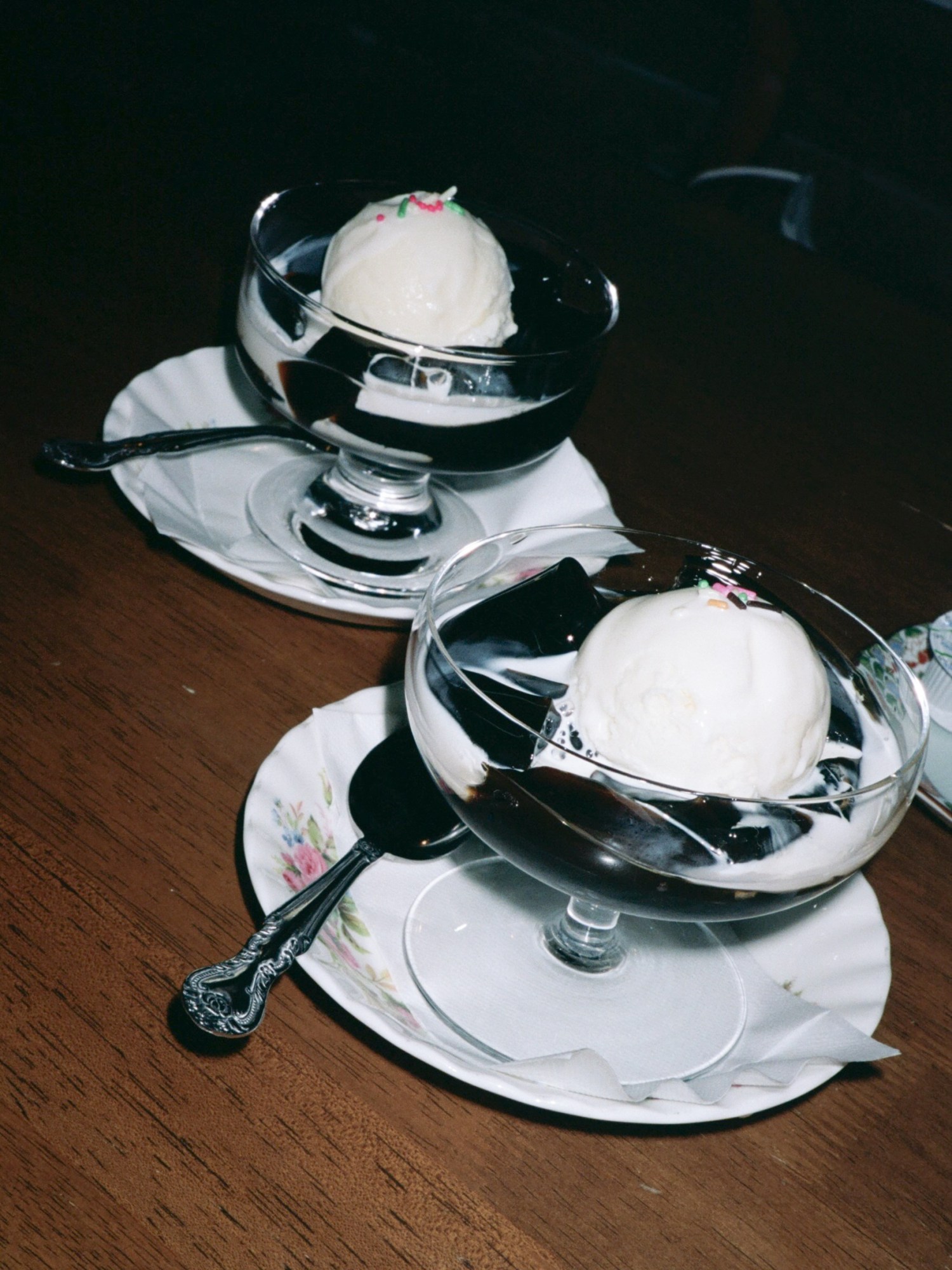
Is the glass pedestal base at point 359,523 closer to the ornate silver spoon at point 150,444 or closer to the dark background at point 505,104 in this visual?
the ornate silver spoon at point 150,444

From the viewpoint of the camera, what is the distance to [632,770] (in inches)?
25.0

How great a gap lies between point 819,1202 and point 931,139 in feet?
18.0

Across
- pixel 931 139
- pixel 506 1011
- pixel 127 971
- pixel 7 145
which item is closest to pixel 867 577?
pixel 506 1011

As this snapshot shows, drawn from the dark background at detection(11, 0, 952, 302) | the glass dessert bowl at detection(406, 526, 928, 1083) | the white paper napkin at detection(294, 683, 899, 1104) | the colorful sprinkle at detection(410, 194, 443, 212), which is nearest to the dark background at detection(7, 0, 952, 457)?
the dark background at detection(11, 0, 952, 302)

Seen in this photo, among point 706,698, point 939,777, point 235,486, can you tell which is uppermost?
point 706,698

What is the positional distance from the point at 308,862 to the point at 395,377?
41cm

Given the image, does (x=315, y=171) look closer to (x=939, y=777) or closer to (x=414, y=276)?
(x=414, y=276)

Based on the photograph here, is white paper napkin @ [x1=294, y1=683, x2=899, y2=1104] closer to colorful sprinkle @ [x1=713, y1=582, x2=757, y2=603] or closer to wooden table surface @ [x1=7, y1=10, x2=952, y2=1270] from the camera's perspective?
wooden table surface @ [x1=7, y1=10, x2=952, y2=1270]

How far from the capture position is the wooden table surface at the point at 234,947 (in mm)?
535

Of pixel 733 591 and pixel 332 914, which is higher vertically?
pixel 733 591

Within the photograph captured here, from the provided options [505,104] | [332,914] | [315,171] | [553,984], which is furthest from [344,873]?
[505,104]

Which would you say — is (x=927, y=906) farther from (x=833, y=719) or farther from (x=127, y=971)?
(x=127, y=971)

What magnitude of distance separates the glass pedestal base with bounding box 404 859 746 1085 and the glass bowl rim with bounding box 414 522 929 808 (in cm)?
14

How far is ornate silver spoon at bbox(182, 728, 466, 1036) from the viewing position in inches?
21.5
